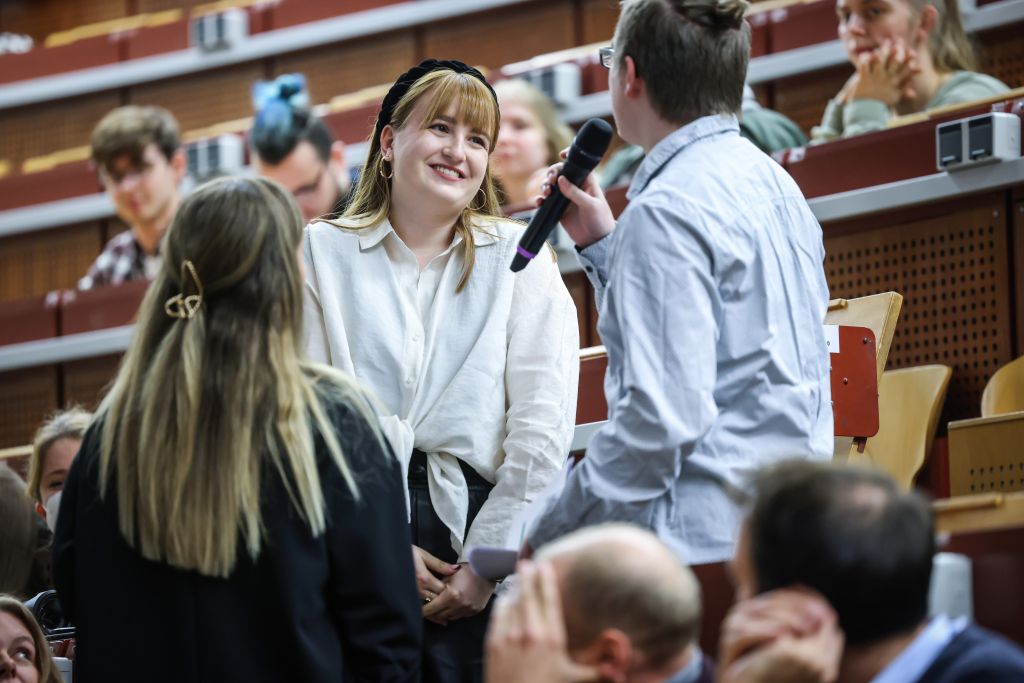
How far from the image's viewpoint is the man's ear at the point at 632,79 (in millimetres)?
1701

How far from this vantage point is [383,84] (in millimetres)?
6758

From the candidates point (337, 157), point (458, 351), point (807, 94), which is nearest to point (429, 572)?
point (458, 351)

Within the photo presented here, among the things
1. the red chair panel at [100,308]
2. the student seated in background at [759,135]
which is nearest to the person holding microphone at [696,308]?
the student seated in background at [759,135]

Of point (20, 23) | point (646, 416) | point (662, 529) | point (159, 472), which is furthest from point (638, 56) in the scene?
point (20, 23)

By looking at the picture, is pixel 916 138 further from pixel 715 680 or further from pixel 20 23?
pixel 20 23

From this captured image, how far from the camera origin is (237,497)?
153 centimetres

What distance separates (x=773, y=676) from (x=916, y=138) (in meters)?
2.54

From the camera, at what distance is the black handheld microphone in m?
1.73

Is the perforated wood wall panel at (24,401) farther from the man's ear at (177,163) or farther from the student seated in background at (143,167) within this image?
the man's ear at (177,163)

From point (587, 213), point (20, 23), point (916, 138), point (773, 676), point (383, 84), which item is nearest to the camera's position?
point (773, 676)

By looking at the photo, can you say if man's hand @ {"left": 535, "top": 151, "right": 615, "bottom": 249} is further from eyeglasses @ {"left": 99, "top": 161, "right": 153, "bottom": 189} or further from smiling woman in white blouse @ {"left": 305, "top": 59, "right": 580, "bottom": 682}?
eyeglasses @ {"left": 99, "top": 161, "right": 153, "bottom": 189}

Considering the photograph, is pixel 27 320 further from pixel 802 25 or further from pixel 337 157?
pixel 802 25

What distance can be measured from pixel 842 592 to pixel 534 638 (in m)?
0.25

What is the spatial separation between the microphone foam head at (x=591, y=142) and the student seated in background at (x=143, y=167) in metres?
3.79
